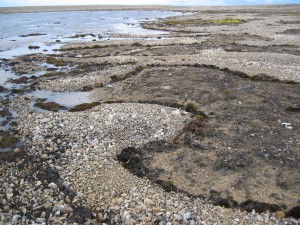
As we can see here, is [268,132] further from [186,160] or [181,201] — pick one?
[181,201]

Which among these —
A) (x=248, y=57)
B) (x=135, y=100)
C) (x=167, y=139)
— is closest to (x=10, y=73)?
(x=135, y=100)

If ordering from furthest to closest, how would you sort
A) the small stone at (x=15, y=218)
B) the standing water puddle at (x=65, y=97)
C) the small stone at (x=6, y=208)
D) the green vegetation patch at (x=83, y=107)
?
the standing water puddle at (x=65, y=97), the green vegetation patch at (x=83, y=107), the small stone at (x=6, y=208), the small stone at (x=15, y=218)

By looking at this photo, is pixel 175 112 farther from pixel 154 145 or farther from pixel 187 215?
pixel 187 215

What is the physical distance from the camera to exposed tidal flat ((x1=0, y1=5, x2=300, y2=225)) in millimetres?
9828

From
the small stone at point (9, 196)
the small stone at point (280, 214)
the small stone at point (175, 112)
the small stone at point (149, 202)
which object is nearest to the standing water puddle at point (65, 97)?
the small stone at point (175, 112)

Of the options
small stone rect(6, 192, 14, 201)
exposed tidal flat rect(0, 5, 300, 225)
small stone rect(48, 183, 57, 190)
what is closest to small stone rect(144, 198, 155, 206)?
exposed tidal flat rect(0, 5, 300, 225)

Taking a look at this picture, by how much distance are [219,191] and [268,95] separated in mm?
10255

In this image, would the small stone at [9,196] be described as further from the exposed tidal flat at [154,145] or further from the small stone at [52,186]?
the small stone at [52,186]

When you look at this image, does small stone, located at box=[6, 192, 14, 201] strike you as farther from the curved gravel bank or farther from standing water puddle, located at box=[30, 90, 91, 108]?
standing water puddle, located at box=[30, 90, 91, 108]

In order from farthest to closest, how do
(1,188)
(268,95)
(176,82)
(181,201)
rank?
(176,82)
(268,95)
(1,188)
(181,201)

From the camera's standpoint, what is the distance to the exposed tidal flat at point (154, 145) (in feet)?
32.2

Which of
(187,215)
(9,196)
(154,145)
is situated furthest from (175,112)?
(9,196)

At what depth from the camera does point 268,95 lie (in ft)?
62.0

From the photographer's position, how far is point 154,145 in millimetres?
13789
